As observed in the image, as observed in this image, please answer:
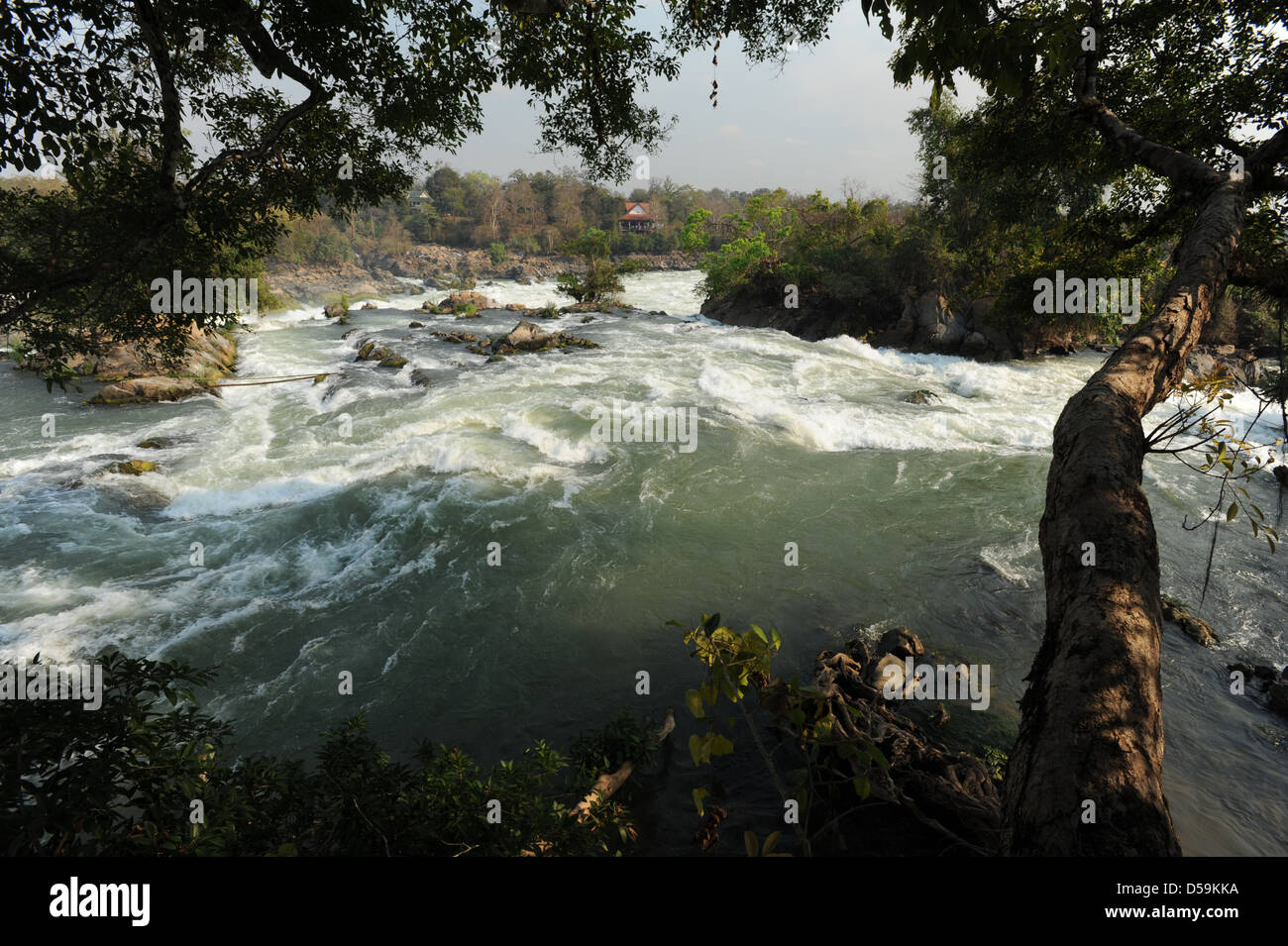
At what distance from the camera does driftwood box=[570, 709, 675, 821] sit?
135 inches

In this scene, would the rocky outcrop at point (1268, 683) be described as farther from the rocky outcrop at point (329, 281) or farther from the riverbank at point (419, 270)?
the rocky outcrop at point (329, 281)

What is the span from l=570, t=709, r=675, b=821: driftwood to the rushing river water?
1.03ft

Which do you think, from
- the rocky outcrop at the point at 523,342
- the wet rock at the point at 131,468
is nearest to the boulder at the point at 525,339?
the rocky outcrop at the point at 523,342

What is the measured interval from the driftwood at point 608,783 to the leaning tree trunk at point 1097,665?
104 inches

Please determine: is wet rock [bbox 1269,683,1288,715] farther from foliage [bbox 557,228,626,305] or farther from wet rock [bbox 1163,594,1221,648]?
foliage [bbox 557,228,626,305]

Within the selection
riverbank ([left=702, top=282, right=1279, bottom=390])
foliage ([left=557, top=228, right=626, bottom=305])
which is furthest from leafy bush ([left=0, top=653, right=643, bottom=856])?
foliage ([left=557, top=228, right=626, bottom=305])

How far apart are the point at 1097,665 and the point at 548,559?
6.88m

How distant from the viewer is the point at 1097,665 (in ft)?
4.86

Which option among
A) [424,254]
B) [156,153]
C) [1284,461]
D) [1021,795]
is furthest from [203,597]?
[424,254]

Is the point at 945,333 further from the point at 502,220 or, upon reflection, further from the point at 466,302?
the point at 502,220

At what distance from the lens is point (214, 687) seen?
5.60 m

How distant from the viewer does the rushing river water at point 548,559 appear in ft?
17.6

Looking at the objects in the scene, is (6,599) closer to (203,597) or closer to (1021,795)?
(203,597)

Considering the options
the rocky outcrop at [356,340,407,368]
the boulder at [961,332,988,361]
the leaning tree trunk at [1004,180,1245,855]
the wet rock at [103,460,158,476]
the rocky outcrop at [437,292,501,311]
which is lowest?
the wet rock at [103,460,158,476]
